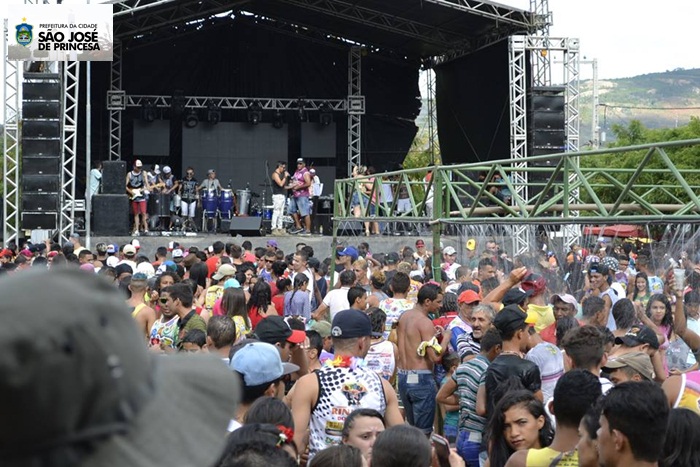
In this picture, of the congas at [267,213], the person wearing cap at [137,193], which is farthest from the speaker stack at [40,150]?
the congas at [267,213]

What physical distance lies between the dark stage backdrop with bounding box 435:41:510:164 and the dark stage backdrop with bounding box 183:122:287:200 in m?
4.19

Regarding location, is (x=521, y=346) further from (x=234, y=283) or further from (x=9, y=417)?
(x=9, y=417)

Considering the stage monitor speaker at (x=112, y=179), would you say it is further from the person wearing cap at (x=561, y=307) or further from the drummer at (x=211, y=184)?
the person wearing cap at (x=561, y=307)

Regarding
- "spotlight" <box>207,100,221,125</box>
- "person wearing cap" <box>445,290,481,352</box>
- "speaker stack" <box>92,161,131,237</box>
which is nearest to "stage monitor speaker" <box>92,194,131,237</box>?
"speaker stack" <box>92,161,131,237</box>

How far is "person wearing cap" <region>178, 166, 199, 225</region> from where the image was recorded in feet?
73.4

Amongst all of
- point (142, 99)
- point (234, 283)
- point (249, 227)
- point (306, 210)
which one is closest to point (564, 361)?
point (234, 283)

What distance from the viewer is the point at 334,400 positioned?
4473 mm

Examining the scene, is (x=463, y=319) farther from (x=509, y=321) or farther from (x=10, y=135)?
(x=10, y=135)

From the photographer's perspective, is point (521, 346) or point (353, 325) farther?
point (521, 346)

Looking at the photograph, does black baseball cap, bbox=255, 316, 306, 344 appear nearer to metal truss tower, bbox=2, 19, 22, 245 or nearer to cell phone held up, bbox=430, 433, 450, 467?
cell phone held up, bbox=430, 433, 450, 467

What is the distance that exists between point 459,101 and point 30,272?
74.2 ft

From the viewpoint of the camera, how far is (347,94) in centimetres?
2492

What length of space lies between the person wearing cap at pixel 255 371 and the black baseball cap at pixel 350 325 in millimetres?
642

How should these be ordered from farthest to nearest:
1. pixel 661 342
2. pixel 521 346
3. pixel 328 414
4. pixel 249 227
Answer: pixel 249 227, pixel 661 342, pixel 521 346, pixel 328 414
